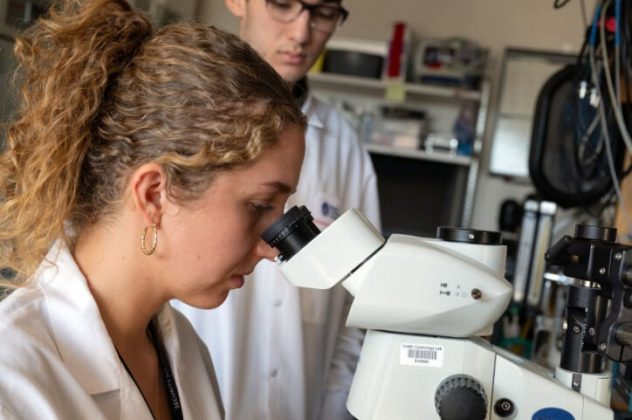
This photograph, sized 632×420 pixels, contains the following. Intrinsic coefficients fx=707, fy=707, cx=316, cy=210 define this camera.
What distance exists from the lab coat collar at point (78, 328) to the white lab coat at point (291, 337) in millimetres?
562

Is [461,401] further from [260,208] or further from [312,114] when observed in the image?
[312,114]

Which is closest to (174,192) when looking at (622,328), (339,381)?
(622,328)

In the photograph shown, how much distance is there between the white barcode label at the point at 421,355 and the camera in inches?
31.9

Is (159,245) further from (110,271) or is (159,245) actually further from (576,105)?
(576,105)

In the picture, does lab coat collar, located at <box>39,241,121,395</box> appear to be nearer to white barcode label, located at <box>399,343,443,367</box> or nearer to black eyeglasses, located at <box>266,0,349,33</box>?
white barcode label, located at <box>399,343,443,367</box>

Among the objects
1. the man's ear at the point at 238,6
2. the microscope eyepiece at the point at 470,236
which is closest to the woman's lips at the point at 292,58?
the man's ear at the point at 238,6

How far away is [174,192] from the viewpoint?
0.88 metres

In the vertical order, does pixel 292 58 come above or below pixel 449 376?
above

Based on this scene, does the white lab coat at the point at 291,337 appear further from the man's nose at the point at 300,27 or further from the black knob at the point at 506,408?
the black knob at the point at 506,408

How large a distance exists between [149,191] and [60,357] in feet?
0.73

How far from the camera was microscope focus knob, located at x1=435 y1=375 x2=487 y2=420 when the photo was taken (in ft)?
2.51

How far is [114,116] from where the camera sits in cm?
91

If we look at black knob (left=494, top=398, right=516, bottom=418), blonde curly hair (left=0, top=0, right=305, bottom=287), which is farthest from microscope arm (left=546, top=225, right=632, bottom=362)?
blonde curly hair (left=0, top=0, right=305, bottom=287)

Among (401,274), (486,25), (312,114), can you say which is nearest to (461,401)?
(401,274)
